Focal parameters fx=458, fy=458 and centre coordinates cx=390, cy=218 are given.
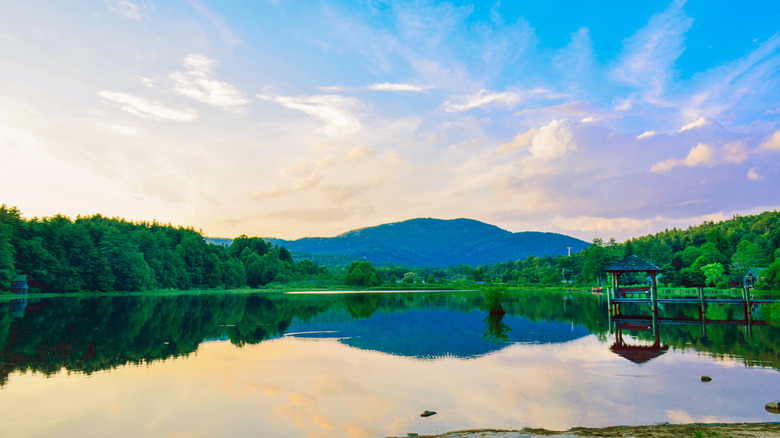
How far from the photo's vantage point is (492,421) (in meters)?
11.7

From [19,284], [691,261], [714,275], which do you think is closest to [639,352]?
[714,275]

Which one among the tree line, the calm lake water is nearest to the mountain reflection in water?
the calm lake water

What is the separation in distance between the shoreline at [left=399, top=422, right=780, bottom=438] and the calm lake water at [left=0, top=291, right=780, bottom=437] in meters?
0.68

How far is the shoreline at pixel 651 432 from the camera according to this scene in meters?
9.95

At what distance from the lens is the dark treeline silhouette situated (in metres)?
72.1

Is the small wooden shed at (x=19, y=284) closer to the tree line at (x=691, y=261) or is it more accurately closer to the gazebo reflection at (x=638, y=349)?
the tree line at (x=691, y=261)

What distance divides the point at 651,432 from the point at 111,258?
95379 millimetres

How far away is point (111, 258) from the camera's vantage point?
8588cm

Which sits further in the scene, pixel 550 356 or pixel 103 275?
pixel 103 275

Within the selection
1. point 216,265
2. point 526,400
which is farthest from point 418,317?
point 216,265

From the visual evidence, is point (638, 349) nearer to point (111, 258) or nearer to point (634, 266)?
point (634, 266)

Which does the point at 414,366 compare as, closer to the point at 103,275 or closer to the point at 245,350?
the point at 245,350

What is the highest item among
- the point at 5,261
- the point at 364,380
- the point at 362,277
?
the point at 362,277

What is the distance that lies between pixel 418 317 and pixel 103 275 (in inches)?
2647
